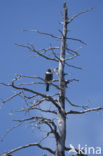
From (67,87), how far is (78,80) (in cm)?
43

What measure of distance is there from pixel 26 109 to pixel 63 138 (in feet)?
4.60

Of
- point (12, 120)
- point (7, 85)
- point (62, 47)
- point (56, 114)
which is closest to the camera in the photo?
point (7, 85)

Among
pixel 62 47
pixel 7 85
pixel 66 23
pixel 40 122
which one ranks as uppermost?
pixel 66 23

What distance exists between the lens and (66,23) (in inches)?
437

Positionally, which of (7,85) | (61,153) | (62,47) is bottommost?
(61,153)

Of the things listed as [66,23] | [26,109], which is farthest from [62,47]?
[26,109]

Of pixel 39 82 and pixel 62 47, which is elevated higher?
pixel 62 47

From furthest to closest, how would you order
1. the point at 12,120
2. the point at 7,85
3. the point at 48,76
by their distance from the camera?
1. the point at 48,76
2. the point at 12,120
3. the point at 7,85

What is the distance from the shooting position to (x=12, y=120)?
29.4 feet

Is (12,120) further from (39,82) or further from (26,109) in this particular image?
(39,82)

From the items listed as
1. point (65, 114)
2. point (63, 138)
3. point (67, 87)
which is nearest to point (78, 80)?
point (67, 87)

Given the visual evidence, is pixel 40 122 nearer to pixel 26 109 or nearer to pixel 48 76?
pixel 26 109

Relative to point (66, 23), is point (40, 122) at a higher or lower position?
lower

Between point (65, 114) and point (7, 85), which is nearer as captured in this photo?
point (7, 85)
